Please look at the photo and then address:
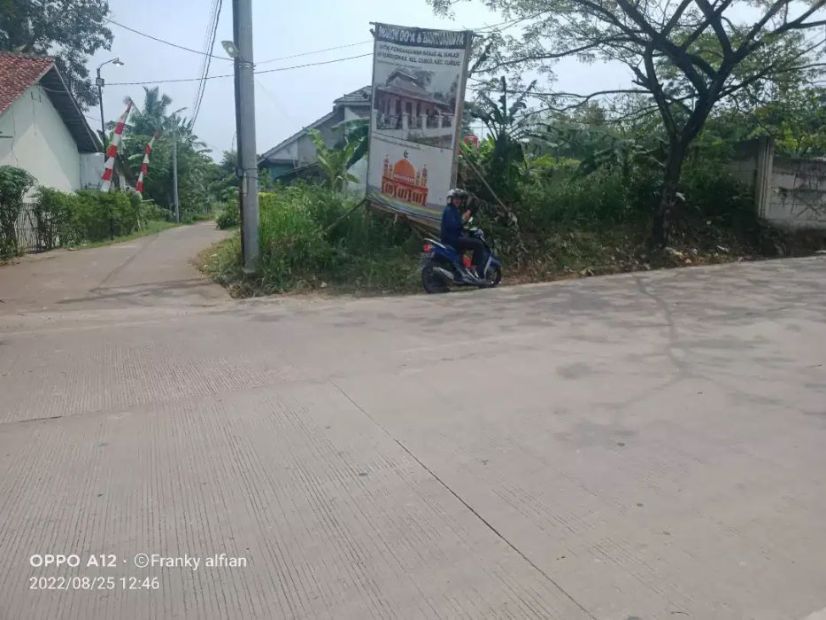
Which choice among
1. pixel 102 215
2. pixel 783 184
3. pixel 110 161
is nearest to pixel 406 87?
pixel 783 184

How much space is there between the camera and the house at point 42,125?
20.7m

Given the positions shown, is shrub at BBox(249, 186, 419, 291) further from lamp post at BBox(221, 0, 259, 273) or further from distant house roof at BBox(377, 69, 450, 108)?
distant house roof at BBox(377, 69, 450, 108)

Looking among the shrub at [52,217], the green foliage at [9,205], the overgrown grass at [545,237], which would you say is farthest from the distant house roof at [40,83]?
the overgrown grass at [545,237]

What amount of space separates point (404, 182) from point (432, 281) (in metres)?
2.87

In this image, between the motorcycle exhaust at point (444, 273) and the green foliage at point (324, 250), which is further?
the green foliage at point (324, 250)

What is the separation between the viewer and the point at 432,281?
10.4 m

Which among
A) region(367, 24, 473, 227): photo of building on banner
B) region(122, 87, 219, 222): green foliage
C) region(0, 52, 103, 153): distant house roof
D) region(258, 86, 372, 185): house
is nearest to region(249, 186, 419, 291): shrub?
region(367, 24, 473, 227): photo of building on banner

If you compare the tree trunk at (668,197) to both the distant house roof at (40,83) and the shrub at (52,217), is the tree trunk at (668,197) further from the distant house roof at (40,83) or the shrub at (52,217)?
the distant house roof at (40,83)

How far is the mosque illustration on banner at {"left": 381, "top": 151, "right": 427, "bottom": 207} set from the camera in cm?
1240

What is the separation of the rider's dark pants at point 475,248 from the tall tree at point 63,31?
2891 cm

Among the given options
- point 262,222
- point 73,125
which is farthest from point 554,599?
point 73,125

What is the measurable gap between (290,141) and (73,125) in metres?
14.1

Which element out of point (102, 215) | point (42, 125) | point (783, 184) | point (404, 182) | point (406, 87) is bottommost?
point (102, 215)

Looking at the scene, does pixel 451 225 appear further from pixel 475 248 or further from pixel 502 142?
pixel 502 142
